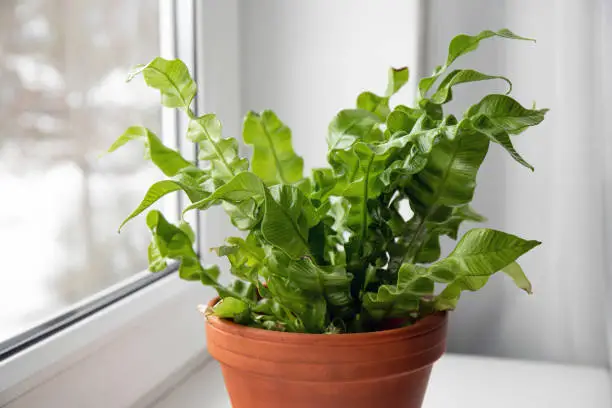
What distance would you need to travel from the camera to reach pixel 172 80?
0.59 meters

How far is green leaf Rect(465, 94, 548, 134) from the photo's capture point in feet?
1.83

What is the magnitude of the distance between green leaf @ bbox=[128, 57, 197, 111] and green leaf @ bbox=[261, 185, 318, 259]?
116 mm

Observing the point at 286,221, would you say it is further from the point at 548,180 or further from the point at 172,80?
the point at 548,180

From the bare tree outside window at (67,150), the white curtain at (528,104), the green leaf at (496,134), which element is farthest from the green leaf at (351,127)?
the white curtain at (528,104)

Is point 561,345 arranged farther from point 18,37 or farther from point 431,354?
point 18,37

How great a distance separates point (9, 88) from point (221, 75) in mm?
421

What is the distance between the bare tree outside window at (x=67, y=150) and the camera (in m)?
0.68

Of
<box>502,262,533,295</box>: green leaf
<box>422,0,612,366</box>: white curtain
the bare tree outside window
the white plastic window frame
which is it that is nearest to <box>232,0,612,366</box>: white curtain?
<box>422,0,612,366</box>: white curtain

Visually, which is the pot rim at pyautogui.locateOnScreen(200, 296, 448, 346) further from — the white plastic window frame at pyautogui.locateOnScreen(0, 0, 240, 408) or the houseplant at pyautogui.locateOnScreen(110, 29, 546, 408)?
the white plastic window frame at pyautogui.locateOnScreen(0, 0, 240, 408)

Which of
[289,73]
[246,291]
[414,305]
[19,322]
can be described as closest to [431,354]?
[414,305]

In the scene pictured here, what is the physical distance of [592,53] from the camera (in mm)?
978

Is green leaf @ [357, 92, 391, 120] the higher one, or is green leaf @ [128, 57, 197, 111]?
green leaf @ [128, 57, 197, 111]

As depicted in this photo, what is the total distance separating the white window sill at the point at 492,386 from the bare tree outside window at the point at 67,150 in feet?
0.57

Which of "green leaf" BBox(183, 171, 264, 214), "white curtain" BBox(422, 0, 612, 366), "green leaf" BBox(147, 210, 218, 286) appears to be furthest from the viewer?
"white curtain" BBox(422, 0, 612, 366)
